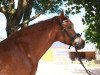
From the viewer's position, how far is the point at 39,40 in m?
6.50

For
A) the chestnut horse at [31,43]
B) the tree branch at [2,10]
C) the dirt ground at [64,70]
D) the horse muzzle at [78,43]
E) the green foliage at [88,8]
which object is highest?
the chestnut horse at [31,43]

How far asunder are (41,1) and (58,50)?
61.9m

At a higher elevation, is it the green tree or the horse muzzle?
the horse muzzle

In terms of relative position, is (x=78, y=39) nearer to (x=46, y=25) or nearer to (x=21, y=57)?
(x=46, y=25)

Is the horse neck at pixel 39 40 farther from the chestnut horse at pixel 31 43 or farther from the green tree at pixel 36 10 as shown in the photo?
the green tree at pixel 36 10

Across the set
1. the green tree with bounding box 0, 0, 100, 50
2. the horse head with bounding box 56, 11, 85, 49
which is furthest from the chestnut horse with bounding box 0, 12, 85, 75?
the green tree with bounding box 0, 0, 100, 50

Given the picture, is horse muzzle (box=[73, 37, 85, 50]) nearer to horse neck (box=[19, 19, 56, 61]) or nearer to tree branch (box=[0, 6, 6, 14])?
horse neck (box=[19, 19, 56, 61])

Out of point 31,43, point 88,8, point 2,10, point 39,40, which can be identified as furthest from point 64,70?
point 31,43

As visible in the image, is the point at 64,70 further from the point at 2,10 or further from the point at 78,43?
the point at 78,43

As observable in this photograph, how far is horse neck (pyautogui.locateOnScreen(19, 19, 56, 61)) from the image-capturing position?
632 cm

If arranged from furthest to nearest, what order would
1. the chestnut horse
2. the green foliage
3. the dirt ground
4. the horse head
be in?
the dirt ground < the green foliage < the horse head < the chestnut horse

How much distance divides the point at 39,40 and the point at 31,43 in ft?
0.63

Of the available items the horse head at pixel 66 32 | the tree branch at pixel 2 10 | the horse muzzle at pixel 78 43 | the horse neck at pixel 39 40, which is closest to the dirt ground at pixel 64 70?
the tree branch at pixel 2 10

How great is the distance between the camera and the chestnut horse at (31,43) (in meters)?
5.93
